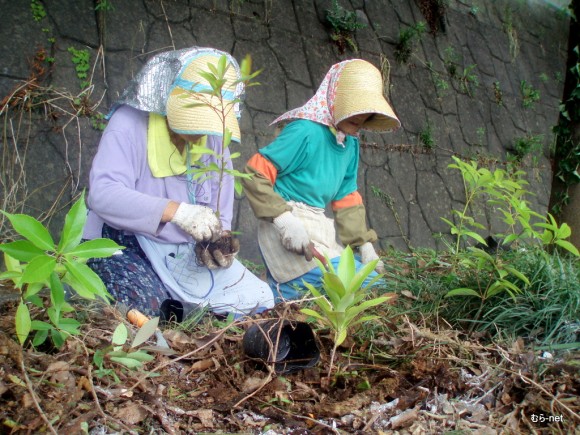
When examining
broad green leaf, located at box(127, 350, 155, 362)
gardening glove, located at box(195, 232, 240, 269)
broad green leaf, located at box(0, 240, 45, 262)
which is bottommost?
gardening glove, located at box(195, 232, 240, 269)

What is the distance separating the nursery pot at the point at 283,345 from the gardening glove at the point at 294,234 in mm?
1188

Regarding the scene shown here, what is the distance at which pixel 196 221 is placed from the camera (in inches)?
93.3

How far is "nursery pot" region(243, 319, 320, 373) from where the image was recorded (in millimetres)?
1602

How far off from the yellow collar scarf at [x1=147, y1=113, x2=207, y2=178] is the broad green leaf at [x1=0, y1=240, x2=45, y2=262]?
1321mm

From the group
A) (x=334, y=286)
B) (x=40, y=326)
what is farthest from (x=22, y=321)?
(x=334, y=286)

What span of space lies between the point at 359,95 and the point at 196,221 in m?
1.02

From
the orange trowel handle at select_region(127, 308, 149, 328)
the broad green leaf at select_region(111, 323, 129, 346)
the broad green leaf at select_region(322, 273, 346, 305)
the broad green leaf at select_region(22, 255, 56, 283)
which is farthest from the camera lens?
the orange trowel handle at select_region(127, 308, 149, 328)

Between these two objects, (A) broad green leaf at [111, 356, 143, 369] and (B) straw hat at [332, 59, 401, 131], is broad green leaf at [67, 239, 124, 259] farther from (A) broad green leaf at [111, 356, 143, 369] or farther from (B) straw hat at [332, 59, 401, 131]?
(B) straw hat at [332, 59, 401, 131]

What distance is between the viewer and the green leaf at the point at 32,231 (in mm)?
1197

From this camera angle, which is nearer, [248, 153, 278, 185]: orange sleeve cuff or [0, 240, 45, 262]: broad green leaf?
[0, 240, 45, 262]: broad green leaf

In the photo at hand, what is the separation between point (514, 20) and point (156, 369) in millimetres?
7620

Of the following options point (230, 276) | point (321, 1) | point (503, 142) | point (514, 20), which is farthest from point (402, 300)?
point (514, 20)

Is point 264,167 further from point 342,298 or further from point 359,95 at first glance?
point 342,298

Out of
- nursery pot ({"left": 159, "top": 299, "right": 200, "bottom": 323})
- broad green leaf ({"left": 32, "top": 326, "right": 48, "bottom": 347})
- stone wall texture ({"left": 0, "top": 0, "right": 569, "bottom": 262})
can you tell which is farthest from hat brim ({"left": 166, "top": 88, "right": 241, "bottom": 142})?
stone wall texture ({"left": 0, "top": 0, "right": 569, "bottom": 262})
